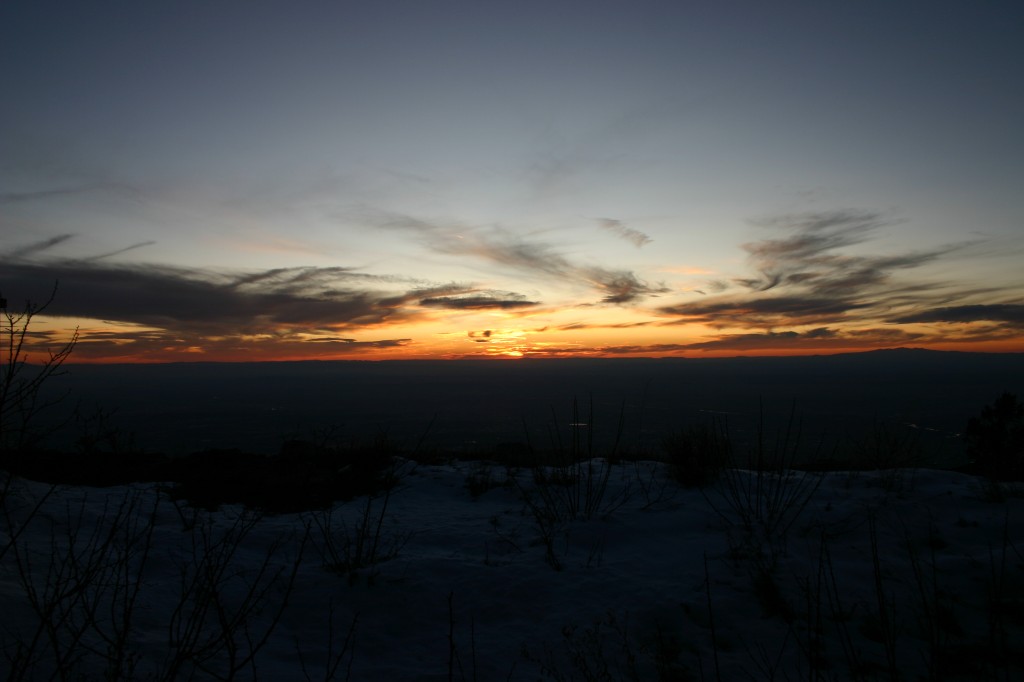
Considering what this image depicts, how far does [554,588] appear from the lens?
4.68 meters

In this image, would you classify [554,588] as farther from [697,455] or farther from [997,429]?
[997,429]

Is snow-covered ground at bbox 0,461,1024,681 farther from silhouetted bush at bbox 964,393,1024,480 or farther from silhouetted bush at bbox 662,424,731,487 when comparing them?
silhouetted bush at bbox 964,393,1024,480

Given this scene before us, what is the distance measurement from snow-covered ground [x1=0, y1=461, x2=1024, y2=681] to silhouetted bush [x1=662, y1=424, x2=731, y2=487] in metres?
0.28

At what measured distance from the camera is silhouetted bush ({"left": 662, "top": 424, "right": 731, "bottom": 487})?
24.3ft

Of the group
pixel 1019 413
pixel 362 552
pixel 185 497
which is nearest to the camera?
pixel 362 552

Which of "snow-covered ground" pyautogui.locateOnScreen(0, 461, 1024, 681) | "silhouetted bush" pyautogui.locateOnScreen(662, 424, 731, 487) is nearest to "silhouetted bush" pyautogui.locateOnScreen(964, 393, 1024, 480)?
"snow-covered ground" pyautogui.locateOnScreen(0, 461, 1024, 681)

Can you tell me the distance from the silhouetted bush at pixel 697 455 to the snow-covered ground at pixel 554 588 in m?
→ 0.28

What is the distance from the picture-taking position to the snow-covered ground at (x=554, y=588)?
10.9ft

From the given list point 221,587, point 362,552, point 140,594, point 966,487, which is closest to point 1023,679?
point 966,487

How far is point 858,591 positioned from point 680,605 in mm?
1574

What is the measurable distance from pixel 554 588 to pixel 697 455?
152 inches

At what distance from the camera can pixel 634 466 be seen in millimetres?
8859

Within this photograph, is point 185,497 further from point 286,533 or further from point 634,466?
point 634,466

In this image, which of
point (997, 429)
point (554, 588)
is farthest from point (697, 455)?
point (997, 429)
